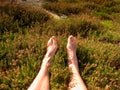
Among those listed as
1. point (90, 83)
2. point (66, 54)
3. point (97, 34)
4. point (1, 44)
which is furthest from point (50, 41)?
point (97, 34)

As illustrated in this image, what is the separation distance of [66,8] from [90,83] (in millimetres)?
5519

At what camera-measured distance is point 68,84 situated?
4820mm

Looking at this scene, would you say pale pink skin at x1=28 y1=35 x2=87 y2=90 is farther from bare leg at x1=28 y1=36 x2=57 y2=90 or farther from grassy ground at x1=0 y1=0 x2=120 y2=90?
grassy ground at x1=0 y1=0 x2=120 y2=90

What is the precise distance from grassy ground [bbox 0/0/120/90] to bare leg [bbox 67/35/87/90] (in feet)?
0.34

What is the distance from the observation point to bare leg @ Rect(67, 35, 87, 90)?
4.57 m

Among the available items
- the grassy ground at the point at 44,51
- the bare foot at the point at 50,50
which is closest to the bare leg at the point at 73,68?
the grassy ground at the point at 44,51

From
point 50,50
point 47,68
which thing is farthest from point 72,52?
point 47,68

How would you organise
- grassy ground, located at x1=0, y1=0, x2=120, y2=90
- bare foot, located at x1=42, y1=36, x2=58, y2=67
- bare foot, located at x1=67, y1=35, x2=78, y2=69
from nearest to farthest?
grassy ground, located at x1=0, y1=0, x2=120, y2=90
bare foot, located at x1=42, y1=36, x2=58, y2=67
bare foot, located at x1=67, y1=35, x2=78, y2=69

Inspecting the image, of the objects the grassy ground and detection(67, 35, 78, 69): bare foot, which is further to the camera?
detection(67, 35, 78, 69): bare foot

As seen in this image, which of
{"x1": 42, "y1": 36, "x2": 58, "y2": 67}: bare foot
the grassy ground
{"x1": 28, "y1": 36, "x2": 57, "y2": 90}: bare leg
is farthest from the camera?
{"x1": 42, "y1": 36, "x2": 58, "y2": 67}: bare foot

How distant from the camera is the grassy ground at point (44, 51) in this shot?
15.8ft

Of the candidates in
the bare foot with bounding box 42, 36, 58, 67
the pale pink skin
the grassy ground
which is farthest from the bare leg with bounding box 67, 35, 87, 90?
the bare foot with bounding box 42, 36, 58, 67

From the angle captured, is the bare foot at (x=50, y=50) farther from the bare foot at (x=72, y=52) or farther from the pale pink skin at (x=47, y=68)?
the bare foot at (x=72, y=52)

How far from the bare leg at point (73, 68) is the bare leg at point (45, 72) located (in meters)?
0.29
